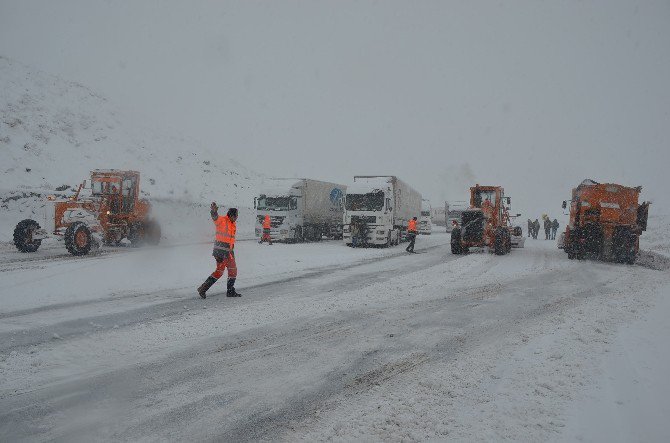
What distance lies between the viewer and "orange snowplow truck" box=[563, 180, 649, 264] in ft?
55.0

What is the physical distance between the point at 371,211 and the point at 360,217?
64 cm

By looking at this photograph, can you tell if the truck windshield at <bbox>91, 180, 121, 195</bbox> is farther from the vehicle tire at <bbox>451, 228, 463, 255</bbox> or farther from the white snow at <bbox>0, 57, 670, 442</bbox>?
the vehicle tire at <bbox>451, 228, 463, 255</bbox>

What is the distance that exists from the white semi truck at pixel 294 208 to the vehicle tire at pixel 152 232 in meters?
5.36

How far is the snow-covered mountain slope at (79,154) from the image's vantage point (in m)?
29.1

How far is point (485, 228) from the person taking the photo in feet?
61.3

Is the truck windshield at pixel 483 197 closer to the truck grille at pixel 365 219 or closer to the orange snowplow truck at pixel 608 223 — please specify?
the orange snowplow truck at pixel 608 223

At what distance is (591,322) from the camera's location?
6941 millimetres

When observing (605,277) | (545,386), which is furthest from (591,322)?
(605,277)

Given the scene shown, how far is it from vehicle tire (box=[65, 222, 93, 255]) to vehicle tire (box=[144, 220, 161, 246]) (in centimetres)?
388

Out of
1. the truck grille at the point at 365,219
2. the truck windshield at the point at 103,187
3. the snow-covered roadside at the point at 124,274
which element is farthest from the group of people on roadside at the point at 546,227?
the truck windshield at the point at 103,187

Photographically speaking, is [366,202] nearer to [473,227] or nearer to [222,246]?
[473,227]

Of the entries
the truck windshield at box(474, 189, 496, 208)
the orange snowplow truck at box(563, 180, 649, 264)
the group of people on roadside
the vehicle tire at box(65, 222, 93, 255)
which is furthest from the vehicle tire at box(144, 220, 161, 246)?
the group of people on roadside

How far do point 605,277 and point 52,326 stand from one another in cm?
1380

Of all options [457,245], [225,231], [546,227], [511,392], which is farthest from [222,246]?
[546,227]
